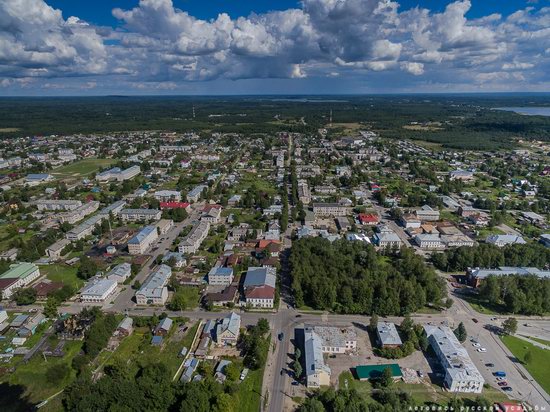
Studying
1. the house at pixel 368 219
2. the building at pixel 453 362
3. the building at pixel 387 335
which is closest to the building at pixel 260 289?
the building at pixel 387 335

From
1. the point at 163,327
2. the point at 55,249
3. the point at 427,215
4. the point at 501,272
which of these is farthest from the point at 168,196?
the point at 501,272

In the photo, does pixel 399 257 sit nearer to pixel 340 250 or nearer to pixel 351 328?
pixel 340 250

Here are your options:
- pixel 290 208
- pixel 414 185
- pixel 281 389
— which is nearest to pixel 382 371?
pixel 281 389

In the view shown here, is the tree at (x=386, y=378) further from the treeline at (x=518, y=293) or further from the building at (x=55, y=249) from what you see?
the building at (x=55, y=249)

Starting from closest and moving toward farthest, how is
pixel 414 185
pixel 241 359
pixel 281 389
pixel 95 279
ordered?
pixel 281 389 < pixel 241 359 < pixel 95 279 < pixel 414 185

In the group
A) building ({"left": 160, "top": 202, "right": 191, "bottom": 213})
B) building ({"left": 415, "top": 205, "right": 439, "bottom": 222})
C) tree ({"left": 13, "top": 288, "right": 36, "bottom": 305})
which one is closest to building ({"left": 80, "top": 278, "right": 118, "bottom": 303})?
tree ({"left": 13, "top": 288, "right": 36, "bottom": 305})

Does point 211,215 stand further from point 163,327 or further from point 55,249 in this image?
point 163,327
